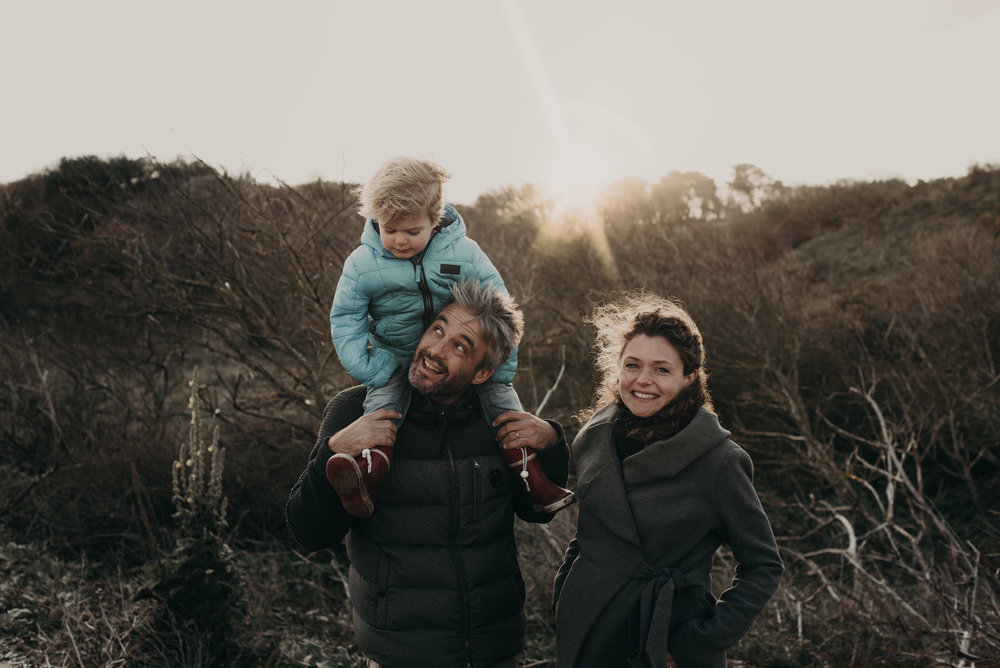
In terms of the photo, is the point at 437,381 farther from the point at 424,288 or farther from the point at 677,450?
the point at 677,450

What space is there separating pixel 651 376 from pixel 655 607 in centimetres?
67

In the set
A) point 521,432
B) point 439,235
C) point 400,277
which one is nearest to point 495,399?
point 521,432

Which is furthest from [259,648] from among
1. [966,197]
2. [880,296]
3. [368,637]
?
[966,197]

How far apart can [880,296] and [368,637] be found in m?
9.80

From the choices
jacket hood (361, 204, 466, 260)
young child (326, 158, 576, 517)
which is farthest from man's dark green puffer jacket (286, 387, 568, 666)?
jacket hood (361, 204, 466, 260)

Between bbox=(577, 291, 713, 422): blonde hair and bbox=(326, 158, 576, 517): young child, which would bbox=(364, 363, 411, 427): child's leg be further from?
bbox=(577, 291, 713, 422): blonde hair

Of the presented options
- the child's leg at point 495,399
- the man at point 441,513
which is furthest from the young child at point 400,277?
the man at point 441,513

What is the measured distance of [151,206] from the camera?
7.34 meters

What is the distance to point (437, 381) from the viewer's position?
2.06 m

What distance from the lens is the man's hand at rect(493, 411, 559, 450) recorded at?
2004 mm

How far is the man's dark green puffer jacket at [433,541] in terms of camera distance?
6.40ft

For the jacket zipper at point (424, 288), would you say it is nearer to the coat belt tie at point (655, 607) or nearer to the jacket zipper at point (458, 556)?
the jacket zipper at point (458, 556)

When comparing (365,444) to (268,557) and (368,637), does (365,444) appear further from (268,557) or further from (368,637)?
(268,557)

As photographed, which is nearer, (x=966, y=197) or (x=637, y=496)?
(x=637, y=496)
